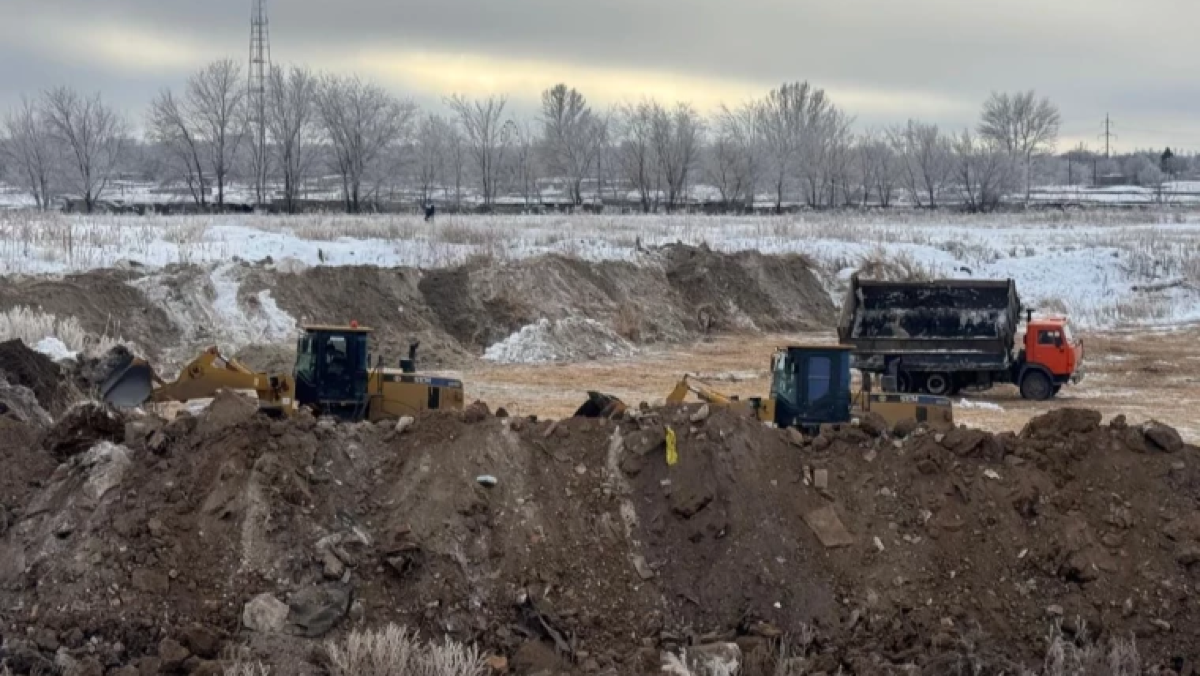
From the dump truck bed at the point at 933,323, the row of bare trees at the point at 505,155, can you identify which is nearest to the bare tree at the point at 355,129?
the row of bare trees at the point at 505,155

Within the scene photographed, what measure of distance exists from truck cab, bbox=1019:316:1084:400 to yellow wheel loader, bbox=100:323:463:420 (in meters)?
13.1

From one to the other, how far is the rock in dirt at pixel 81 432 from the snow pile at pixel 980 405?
16.2 meters

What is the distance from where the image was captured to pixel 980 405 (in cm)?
Answer: 2377

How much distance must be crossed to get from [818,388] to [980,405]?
33.5 feet

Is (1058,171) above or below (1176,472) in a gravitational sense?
above

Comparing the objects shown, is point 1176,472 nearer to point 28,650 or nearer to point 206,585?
point 206,585

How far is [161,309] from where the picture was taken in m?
27.2

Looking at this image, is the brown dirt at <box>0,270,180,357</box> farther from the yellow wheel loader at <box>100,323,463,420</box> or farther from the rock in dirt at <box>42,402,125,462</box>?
the rock in dirt at <box>42,402,125,462</box>

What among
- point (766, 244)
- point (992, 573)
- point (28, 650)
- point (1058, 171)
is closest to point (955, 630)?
point (992, 573)

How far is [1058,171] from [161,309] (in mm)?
114151

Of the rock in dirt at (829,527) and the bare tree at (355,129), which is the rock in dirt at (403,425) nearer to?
the rock in dirt at (829,527)

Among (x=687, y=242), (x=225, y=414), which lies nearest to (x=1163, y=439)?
(x=225, y=414)

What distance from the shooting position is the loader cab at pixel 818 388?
14.7 m

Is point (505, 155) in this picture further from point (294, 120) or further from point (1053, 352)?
point (1053, 352)
